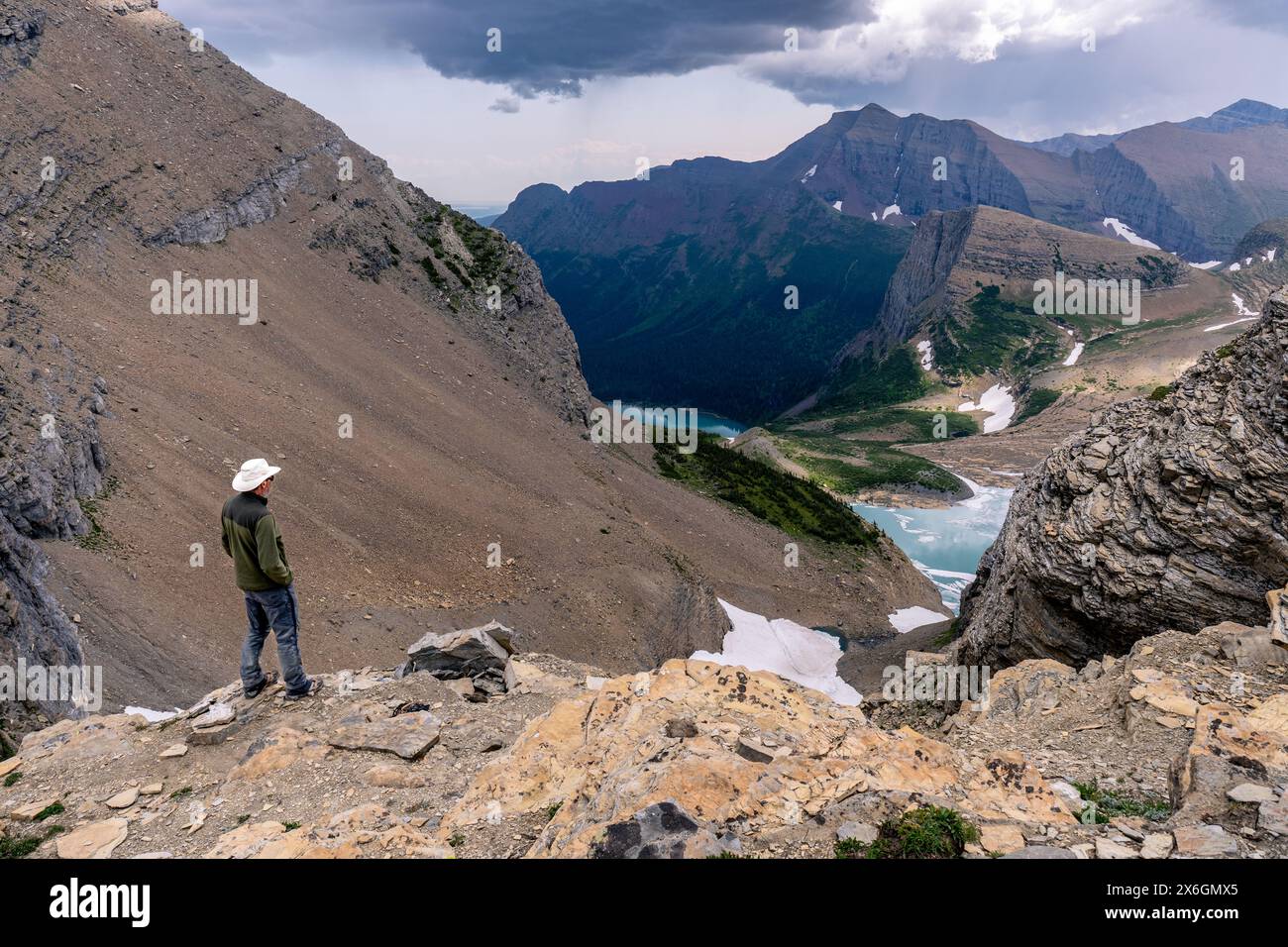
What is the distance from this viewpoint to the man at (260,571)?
1201 cm

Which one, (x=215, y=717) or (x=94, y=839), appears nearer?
(x=94, y=839)

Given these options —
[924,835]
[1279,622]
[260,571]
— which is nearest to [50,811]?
[260,571]

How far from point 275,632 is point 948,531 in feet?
428

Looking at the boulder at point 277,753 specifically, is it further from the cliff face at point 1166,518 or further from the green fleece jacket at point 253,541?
the cliff face at point 1166,518

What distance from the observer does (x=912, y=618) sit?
67.2m

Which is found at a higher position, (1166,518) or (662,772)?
(1166,518)

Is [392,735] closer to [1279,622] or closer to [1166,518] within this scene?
[1279,622]

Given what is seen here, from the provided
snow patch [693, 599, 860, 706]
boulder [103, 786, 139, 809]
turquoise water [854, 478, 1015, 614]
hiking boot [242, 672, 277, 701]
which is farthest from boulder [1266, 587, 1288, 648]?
turquoise water [854, 478, 1015, 614]

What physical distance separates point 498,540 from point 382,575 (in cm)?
981

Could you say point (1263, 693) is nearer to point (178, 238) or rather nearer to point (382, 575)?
point (382, 575)

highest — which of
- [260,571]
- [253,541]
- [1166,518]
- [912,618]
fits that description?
[253,541]

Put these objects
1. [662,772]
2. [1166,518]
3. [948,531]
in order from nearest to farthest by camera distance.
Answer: [662,772]
[1166,518]
[948,531]

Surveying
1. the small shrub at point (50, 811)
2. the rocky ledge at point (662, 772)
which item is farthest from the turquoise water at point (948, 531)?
the small shrub at point (50, 811)

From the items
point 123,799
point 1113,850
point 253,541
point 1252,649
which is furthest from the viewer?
point 1252,649
